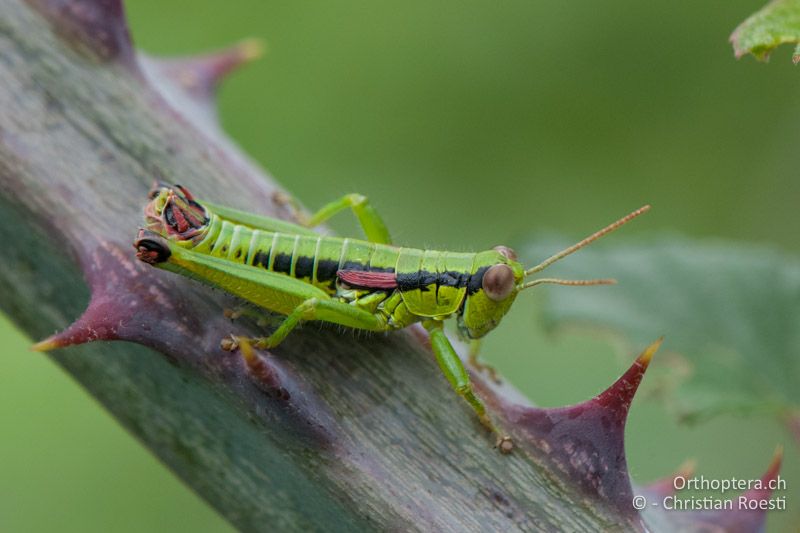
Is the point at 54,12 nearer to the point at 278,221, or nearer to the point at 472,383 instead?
the point at 278,221

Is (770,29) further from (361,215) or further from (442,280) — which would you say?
(361,215)

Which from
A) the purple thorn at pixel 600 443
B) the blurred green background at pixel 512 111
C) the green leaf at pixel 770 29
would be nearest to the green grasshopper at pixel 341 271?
the purple thorn at pixel 600 443

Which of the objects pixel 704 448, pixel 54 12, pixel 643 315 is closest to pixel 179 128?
pixel 54 12

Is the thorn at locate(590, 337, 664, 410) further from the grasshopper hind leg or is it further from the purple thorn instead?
the grasshopper hind leg

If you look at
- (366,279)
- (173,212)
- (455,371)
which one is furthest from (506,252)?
(173,212)

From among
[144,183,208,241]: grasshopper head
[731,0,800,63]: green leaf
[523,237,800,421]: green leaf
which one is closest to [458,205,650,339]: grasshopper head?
[523,237,800,421]: green leaf

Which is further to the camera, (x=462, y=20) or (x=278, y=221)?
(x=462, y=20)
